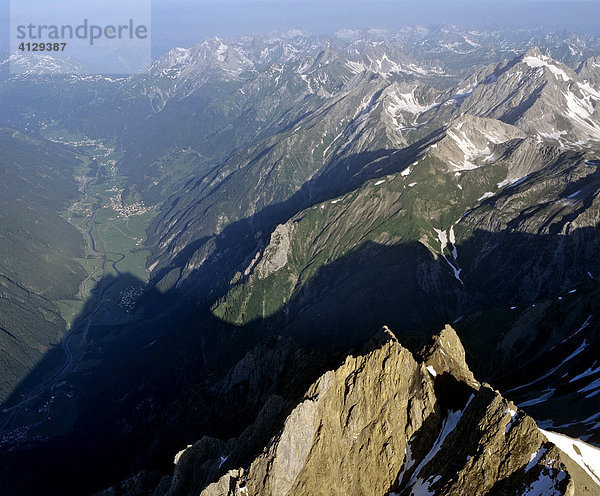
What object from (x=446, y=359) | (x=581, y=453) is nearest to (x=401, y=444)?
(x=446, y=359)

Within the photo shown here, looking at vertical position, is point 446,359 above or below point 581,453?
below

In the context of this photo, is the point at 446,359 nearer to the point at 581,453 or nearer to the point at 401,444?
the point at 401,444

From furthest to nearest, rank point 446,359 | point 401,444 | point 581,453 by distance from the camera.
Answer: point 446,359 < point 401,444 < point 581,453

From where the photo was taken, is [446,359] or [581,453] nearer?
[581,453]

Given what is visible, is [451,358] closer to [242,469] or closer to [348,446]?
[348,446]

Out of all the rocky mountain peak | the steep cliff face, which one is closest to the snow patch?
the steep cliff face

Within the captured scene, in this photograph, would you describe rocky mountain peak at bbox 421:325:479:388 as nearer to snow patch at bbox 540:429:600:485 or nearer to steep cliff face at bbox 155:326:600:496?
steep cliff face at bbox 155:326:600:496

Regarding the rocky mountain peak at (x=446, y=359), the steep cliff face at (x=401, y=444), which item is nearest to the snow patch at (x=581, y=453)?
the steep cliff face at (x=401, y=444)

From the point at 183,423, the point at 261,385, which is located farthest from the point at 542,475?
the point at 183,423

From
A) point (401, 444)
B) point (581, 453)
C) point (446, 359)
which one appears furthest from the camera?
point (446, 359)
